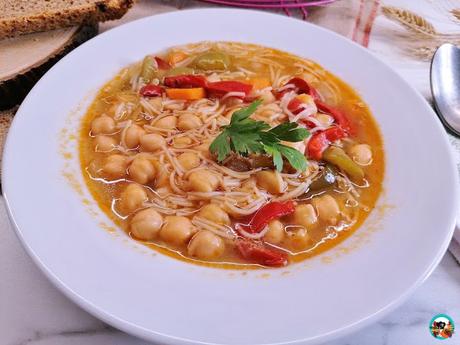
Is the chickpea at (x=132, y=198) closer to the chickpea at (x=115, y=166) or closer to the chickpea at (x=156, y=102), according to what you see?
the chickpea at (x=115, y=166)

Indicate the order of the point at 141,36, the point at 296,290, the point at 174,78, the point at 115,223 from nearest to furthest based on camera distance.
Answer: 1. the point at 296,290
2. the point at 115,223
3. the point at 174,78
4. the point at 141,36

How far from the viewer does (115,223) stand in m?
3.33

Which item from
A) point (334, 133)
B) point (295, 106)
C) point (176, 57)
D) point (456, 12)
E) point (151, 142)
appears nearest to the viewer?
point (151, 142)

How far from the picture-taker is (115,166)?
372 centimetres

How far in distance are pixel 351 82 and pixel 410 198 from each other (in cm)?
133

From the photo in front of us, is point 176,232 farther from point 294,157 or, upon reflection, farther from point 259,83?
point 259,83

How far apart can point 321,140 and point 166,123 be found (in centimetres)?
112

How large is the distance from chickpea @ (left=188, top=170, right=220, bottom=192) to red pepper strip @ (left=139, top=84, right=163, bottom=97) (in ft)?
3.10

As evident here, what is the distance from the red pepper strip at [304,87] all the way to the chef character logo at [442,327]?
1.87 metres

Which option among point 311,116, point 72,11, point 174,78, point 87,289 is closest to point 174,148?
point 174,78

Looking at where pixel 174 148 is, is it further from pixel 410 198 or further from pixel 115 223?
pixel 410 198

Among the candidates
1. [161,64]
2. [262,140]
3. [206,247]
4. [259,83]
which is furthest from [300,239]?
[161,64]

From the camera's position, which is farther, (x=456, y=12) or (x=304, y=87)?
(x=456, y=12)

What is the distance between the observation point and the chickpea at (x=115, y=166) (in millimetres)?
3699
